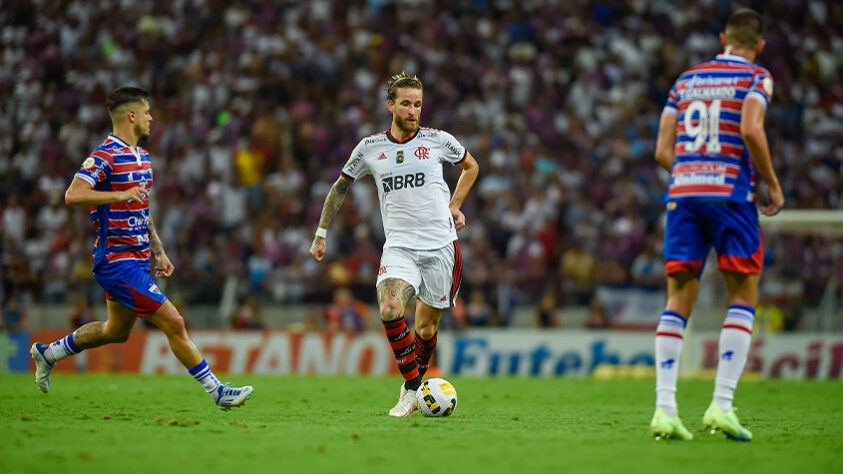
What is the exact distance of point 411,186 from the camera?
10016 mm

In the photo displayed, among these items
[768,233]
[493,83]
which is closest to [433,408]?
[768,233]

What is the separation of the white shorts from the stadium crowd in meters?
10.8

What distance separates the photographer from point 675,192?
7.75 metres

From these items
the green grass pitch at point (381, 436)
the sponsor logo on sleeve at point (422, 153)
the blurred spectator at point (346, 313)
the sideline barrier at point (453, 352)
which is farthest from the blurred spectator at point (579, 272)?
the sponsor logo on sleeve at point (422, 153)

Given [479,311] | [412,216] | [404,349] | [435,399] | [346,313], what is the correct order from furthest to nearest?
[479,311] < [346,313] < [412,216] < [404,349] < [435,399]

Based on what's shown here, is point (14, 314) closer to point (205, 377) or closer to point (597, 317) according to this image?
point (597, 317)

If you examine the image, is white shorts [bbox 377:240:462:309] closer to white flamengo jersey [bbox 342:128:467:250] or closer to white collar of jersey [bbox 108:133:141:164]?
white flamengo jersey [bbox 342:128:467:250]

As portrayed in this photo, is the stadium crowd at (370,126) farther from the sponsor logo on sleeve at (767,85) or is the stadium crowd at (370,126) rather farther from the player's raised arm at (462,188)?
the sponsor logo on sleeve at (767,85)

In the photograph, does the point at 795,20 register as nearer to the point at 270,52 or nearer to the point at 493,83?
the point at 493,83

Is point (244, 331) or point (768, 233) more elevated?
point (768, 233)

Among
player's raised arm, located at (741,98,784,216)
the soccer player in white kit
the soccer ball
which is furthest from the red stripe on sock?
player's raised arm, located at (741,98,784,216)

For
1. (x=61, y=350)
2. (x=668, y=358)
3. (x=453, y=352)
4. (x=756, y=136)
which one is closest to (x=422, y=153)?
(x=668, y=358)

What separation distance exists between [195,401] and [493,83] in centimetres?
1535

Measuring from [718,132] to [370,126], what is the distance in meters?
17.1
